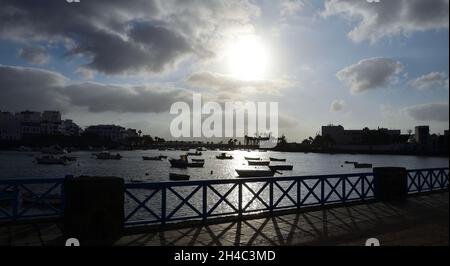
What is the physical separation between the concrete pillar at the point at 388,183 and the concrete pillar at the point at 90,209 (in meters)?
12.3

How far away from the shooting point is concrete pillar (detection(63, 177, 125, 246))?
29.7 feet

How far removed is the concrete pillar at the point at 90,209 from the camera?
29.7 feet

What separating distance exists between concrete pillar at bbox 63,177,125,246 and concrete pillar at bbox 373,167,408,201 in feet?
40.3

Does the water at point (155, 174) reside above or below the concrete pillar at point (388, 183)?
below

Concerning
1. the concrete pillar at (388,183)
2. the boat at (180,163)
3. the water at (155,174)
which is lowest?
the water at (155,174)

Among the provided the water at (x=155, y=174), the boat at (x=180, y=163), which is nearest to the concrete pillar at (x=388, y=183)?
the water at (x=155, y=174)

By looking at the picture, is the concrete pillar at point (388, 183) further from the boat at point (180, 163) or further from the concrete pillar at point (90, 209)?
the boat at point (180, 163)

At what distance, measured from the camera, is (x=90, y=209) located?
9.16m

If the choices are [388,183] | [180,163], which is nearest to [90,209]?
[388,183]
